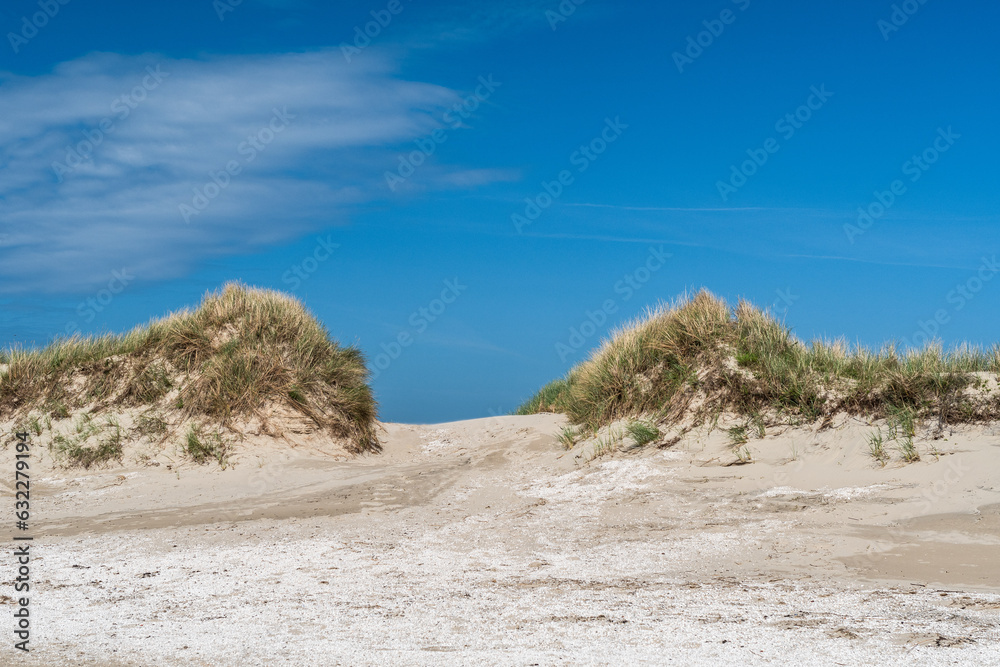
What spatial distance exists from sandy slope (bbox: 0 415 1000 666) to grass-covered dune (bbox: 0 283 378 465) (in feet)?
3.19

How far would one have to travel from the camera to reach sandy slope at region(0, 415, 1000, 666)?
4535 millimetres

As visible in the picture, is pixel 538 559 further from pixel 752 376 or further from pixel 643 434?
pixel 752 376

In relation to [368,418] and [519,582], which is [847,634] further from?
[368,418]

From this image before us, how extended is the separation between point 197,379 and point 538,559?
7.38 m

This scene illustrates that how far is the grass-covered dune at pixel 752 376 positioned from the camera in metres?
9.14

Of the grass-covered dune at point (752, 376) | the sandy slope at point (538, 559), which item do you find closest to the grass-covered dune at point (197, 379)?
the sandy slope at point (538, 559)

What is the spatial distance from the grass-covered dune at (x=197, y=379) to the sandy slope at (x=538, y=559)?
972 millimetres

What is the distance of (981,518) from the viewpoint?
7.22 metres

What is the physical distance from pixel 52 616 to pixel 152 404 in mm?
7180

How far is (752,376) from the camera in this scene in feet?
33.9

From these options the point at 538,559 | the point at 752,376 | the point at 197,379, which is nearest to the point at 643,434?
the point at 752,376

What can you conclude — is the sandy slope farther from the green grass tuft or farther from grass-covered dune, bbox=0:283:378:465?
grass-covered dune, bbox=0:283:378:465

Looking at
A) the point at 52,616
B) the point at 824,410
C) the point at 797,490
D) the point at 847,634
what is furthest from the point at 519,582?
the point at 824,410

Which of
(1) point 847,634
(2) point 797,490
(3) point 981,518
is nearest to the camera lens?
(1) point 847,634
